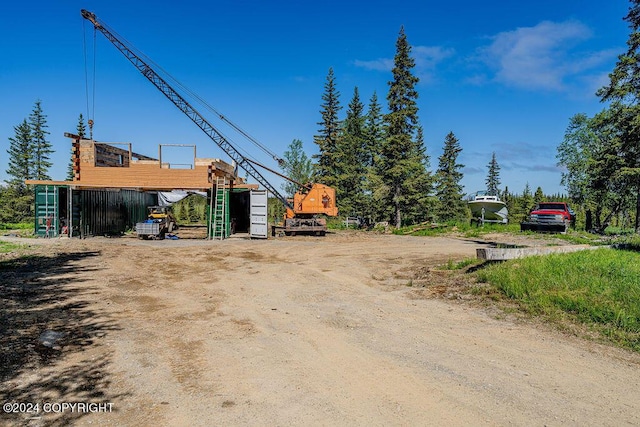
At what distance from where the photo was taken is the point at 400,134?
3020 cm

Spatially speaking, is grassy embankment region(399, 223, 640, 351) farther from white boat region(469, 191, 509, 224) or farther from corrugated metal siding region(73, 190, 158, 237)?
corrugated metal siding region(73, 190, 158, 237)

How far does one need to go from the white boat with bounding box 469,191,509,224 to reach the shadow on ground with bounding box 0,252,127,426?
84.5 feet

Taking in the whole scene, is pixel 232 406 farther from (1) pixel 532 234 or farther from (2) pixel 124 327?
(1) pixel 532 234

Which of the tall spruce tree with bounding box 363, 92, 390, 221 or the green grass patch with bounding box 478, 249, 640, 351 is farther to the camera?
the tall spruce tree with bounding box 363, 92, 390, 221

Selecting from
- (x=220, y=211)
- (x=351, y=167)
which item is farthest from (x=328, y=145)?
(x=220, y=211)

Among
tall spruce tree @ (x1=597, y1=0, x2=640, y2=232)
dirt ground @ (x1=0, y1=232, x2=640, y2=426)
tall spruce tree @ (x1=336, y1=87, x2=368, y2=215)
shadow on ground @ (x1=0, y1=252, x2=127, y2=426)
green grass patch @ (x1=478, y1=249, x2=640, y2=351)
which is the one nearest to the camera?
dirt ground @ (x1=0, y1=232, x2=640, y2=426)

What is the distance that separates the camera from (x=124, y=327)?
6.19 metres

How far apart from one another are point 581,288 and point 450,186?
4154 centimetres

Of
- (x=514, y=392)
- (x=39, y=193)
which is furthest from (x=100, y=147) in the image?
(x=514, y=392)

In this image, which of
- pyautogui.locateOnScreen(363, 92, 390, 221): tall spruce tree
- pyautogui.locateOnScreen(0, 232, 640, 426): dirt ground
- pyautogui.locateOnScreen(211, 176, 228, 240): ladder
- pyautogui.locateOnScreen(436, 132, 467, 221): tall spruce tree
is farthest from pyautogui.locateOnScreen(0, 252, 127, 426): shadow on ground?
pyautogui.locateOnScreen(436, 132, 467, 221): tall spruce tree

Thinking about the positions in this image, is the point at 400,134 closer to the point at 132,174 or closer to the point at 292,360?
the point at 132,174

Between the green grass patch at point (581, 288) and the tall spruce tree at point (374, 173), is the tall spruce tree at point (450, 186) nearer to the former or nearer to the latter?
the tall spruce tree at point (374, 173)

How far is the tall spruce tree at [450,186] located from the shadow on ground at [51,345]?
4016 centimetres

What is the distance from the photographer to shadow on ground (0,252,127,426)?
3.85 metres
